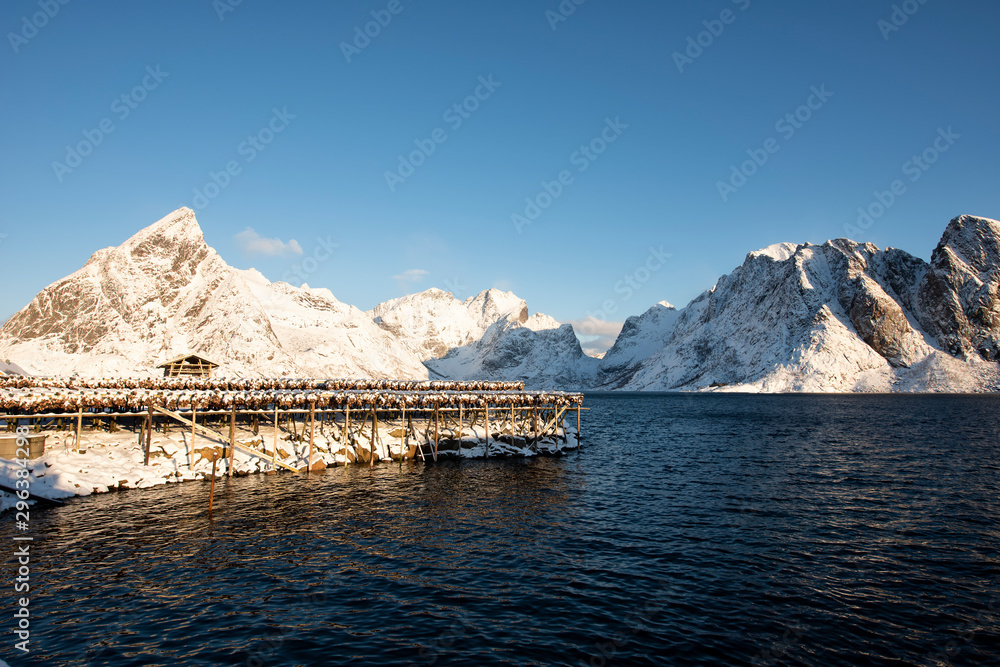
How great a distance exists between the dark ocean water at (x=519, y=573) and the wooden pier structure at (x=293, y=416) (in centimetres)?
522

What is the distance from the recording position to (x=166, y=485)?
108 ft

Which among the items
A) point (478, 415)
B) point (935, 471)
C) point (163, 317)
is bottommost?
point (935, 471)

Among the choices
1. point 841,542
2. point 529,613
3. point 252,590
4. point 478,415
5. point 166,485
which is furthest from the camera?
point 478,415

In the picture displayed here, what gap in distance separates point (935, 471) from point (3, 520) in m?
60.4

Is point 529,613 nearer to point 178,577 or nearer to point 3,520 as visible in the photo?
point 178,577

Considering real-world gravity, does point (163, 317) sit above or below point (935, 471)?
above

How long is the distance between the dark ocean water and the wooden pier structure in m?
5.22

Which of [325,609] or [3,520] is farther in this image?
[3,520]

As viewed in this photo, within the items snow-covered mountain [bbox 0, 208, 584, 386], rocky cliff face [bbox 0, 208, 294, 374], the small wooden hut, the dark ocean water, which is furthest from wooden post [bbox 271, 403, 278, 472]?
rocky cliff face [bbox 0, 208, 294, 374]

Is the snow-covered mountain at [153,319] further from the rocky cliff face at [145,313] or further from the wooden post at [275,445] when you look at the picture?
the wooden post at [275,445]

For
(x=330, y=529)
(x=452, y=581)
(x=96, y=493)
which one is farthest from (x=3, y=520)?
(x=452, y=581)

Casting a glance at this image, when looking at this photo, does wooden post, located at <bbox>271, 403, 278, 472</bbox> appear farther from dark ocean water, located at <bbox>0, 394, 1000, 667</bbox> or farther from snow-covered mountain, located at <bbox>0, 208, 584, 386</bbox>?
snow-covered mountain, located at <bbox>0, 208, 584, 386</bbox>

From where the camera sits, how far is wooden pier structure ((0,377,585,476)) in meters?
36.1

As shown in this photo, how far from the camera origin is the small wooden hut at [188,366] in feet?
235
